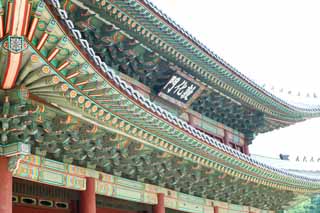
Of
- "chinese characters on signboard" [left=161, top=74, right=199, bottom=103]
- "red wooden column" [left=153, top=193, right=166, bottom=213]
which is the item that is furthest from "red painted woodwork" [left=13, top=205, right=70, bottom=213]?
"chinese characters on signboard" [left=161, top=74, right=199, bottom=103]

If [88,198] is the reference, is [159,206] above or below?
below

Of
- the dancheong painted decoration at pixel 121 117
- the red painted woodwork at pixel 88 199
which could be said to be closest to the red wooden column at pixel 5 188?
the dancheong painted decoration at pixel 121 117

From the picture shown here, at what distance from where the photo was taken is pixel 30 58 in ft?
21.4

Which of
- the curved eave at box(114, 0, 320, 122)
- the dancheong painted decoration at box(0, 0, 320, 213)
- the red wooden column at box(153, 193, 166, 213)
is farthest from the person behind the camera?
the curved eave at box(114, 0, 320, 122)

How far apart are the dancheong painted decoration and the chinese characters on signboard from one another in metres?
0.04

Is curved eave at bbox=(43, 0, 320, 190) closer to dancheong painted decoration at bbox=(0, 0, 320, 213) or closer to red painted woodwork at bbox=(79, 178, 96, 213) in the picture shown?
dancheong painted decoration at bbox=(0, 0, 320, 213)

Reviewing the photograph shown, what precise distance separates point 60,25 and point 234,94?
11.5 m

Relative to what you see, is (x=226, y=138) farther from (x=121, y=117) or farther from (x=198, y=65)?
(x=121, y=117)

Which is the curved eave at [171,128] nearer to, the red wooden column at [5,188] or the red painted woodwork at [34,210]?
the red wooden column at [5,188]

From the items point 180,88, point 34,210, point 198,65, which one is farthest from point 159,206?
point 198,65

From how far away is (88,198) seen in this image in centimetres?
990

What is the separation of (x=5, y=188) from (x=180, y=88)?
28.5 ft

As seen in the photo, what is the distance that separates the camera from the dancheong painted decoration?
6930 millimetres

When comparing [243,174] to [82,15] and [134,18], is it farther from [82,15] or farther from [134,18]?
[82,15]
